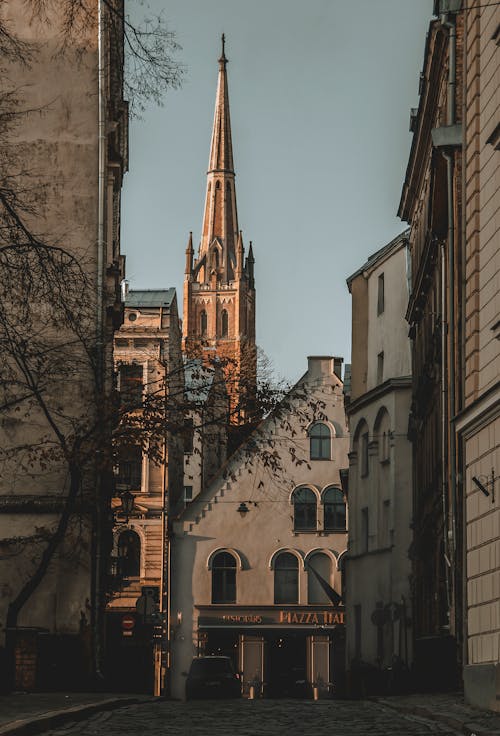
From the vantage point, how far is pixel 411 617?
137 ft

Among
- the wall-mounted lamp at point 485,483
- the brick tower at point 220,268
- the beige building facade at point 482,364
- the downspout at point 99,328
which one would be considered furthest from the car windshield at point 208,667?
the brick tower at point 220,268

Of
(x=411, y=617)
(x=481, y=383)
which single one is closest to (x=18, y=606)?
(x=481, y=383)

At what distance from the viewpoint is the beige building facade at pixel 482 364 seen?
60.1 ft

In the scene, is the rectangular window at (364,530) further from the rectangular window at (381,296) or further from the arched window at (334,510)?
the arched window at (334,510)

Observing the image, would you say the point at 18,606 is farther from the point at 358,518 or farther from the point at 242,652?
the point at 242,652

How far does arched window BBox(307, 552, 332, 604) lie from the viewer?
59.5m

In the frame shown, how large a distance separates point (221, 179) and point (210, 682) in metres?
128

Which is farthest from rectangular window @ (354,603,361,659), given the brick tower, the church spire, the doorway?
the church spire

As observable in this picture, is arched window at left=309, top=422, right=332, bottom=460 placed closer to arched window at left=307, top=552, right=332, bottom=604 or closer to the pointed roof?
arched window at left=307, top=552, right=332, bottom=604

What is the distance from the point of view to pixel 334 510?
61.1m

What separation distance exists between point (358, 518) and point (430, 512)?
14.1 meters

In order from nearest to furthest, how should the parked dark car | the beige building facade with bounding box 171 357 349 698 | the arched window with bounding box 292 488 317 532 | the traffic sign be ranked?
the traffic sign → the parked dark car → the beige building facade with bounding box 171 357 349 698 → the arched window with bounding box 292 488 317 532

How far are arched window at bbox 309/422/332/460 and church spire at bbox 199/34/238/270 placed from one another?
102 meters

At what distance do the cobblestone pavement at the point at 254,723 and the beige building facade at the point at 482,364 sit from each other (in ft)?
4.83
